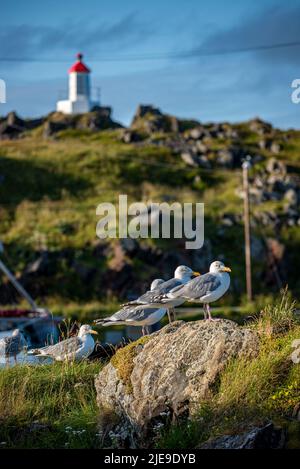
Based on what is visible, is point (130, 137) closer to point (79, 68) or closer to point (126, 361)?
point (79, 68)

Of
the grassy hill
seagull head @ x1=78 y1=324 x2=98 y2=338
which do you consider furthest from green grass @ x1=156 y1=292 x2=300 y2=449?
the grassy hill

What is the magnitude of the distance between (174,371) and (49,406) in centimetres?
222

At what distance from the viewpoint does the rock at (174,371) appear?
36.8 feet

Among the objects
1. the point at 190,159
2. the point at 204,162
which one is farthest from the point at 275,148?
the point at 190,159

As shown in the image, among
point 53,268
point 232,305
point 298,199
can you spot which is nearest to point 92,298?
point 53,268

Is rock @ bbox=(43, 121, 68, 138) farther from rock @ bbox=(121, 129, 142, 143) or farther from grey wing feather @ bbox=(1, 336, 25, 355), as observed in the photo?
grey wing feather @ bbox=(1, 336, 25, 355)

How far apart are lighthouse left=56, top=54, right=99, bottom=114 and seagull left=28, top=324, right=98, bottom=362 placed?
91.5 metres

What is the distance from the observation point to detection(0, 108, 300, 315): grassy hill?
49281 millimetres

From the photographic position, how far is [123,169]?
6750 centimetres

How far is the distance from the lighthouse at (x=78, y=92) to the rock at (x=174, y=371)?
93.6 meters

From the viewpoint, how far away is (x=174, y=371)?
451 inches

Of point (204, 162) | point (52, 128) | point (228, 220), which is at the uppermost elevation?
point (52, 128)

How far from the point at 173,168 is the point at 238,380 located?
57.4 m
